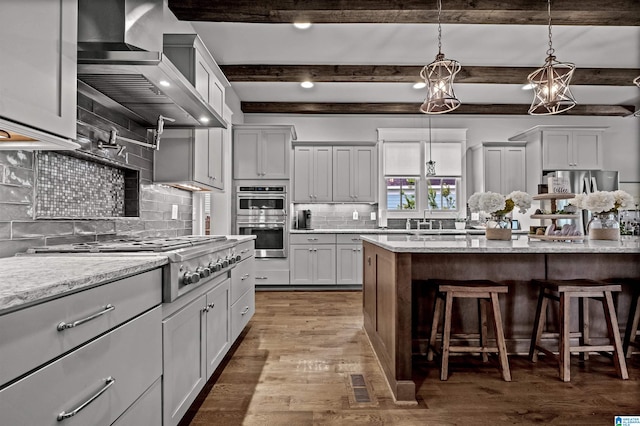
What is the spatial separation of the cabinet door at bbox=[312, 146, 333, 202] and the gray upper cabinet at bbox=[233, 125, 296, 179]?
549 millimetres

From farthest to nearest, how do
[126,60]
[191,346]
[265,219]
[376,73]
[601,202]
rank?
[265,219]
[376,73]
[601,202]
[191,346]
[126,60]

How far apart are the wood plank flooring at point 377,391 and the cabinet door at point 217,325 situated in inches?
7.5

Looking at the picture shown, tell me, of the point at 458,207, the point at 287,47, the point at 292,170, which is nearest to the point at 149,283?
the point at 287,47

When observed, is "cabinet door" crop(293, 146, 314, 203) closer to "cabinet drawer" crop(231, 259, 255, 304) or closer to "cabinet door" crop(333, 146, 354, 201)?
"cabinet door" crop(333, 146, 354, 201)

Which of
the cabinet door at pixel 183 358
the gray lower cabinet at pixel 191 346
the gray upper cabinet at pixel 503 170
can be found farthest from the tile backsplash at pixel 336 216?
the cabinet door at pixel 183 358

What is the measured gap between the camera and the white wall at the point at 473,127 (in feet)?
21.5

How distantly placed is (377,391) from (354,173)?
418 centimetres

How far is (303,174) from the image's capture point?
20.1ft

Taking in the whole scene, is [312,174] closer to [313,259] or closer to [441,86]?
[313,259]

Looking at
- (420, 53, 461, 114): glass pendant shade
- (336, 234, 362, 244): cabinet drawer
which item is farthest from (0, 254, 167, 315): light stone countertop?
(336, 234, 362, 244): cabinet drawer

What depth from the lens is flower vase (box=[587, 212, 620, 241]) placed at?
2.95 meters

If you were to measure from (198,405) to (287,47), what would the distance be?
3.85 metres

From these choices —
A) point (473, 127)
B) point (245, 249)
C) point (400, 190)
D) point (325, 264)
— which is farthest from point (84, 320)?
point (473, 127)

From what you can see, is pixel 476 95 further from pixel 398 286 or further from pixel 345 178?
pixel 398 286
